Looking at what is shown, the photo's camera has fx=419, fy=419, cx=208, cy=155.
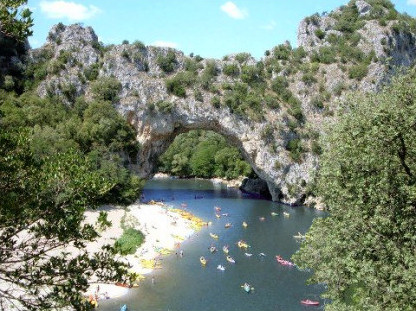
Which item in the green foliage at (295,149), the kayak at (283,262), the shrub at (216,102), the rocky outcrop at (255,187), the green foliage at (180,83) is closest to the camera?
the kayak at (283,262)

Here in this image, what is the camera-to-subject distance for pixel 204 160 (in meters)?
99.0

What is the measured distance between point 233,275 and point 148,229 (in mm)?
14213

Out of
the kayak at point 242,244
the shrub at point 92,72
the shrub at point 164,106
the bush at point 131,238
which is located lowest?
the bush at point 131,238

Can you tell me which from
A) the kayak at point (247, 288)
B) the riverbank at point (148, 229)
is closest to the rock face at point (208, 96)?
the riverbank at point (148, 229)

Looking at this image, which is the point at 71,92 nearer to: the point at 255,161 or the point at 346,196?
the point at 255,161

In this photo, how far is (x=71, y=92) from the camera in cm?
6050

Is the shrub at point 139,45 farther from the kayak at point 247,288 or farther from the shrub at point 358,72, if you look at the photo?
the kayak at point 247,288

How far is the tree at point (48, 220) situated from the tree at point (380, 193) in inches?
282

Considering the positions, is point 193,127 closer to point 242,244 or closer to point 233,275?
point 242,244

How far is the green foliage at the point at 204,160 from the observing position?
91.3 m

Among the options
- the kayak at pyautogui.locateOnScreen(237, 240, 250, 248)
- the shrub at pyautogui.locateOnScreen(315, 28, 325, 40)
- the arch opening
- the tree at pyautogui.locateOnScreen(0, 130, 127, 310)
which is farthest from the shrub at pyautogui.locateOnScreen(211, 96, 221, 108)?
the tree at pyautogui.locateOnScreen(0, 130, 127, 310)

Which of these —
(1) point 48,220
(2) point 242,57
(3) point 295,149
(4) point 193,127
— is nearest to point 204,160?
(4) point 193,127

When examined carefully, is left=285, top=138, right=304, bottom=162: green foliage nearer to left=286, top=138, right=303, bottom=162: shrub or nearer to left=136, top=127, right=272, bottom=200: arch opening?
left=286, top=138, right=303, bottom=162: shrub

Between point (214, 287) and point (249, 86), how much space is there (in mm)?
43170
